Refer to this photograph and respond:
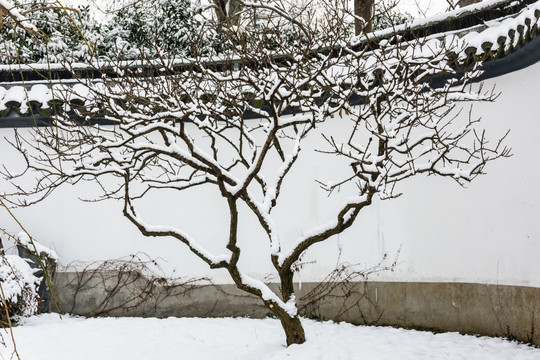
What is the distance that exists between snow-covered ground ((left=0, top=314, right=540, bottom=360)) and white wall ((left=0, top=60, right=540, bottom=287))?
2.28 feet

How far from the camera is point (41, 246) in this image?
760 centimetres

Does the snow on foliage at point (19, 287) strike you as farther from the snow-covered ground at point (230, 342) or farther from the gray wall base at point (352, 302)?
the gray wall base at point (352, 302)

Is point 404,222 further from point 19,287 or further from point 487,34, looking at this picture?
point 19,287

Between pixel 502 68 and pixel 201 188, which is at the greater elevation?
pixel 502 68

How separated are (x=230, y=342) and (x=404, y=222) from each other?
8.59ft

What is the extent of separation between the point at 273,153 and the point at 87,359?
137 inches

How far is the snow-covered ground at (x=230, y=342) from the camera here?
5672 mm

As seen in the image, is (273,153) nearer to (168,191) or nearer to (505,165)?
(168,191)

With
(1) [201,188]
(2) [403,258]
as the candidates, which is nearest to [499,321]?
(2) [403,258]

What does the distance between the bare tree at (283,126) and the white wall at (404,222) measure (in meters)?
0.22

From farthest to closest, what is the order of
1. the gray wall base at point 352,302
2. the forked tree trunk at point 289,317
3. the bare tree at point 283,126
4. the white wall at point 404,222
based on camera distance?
1. the gray wall base at point 352,302
2. the white wall at point 404,222
3. the forked tree trunk at point 289,317
4. the bare tree at point 283,126

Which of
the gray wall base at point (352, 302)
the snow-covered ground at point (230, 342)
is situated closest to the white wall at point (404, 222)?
the gray wall base at point (352, 302)

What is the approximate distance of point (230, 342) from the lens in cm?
632

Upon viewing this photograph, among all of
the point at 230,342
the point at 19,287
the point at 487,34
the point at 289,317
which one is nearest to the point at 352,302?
the point at 289,317
